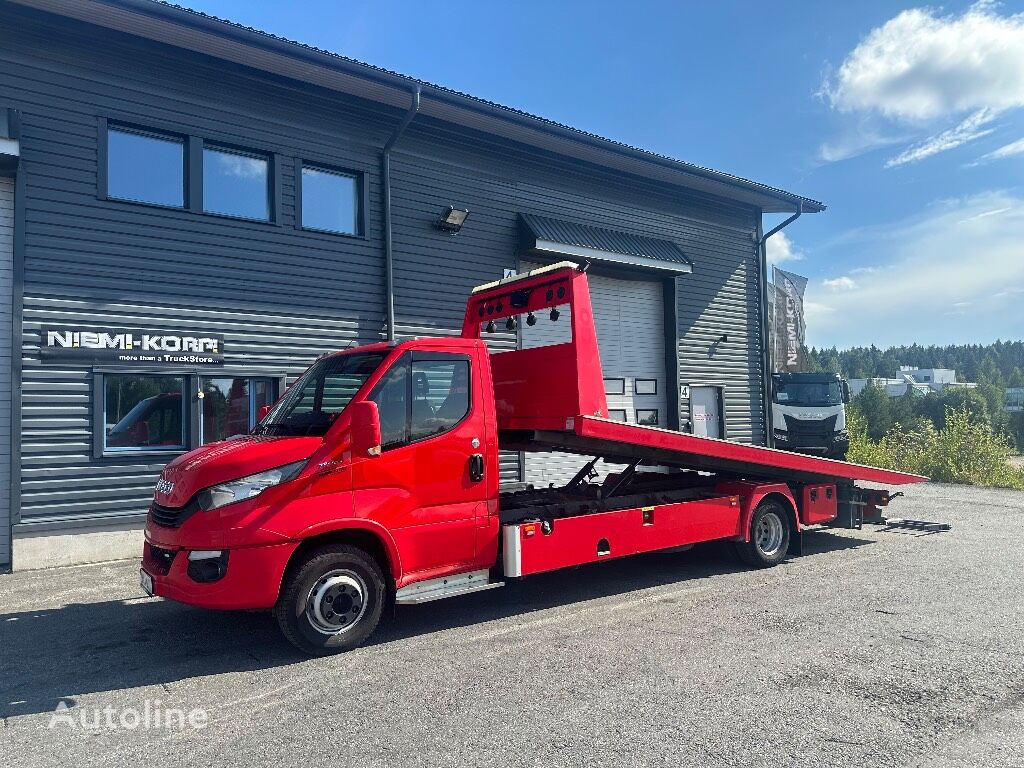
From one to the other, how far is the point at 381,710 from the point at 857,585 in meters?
5.19

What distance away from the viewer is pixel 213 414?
33.7ft

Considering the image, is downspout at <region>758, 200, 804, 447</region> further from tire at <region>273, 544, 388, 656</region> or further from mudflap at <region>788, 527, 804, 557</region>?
tire at <region>273, 544, 388, 656</region>

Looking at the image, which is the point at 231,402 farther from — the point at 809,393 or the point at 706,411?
the point at 809,393

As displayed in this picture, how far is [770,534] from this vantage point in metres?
8.59

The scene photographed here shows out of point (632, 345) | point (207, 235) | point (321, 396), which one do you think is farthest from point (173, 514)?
point (632, 345)

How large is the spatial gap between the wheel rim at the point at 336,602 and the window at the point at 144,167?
23.2ft

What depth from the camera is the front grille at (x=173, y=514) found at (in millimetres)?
5133

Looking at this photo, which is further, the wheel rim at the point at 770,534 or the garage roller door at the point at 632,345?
the garage roller door at the point at 632,345

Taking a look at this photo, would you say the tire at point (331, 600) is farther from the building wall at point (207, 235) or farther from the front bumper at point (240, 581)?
the building wall at point (207, 235)

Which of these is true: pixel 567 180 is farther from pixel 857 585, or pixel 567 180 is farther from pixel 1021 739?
pixel 1021 739

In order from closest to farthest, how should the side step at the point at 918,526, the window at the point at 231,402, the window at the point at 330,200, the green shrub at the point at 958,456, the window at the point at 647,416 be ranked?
1. the side step at the point at 918,526
2. the window at the point at 231,402
3. the window at the point at 330,200
4. the window at the point at 647,416
5. the green shrub at the point at 958,456

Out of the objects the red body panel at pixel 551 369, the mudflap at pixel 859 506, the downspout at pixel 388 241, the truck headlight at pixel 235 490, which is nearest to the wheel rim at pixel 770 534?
the mudflap at pixel 859 506

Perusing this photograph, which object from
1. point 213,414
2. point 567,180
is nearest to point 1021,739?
point 213,414

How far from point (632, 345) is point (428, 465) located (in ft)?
36.4
